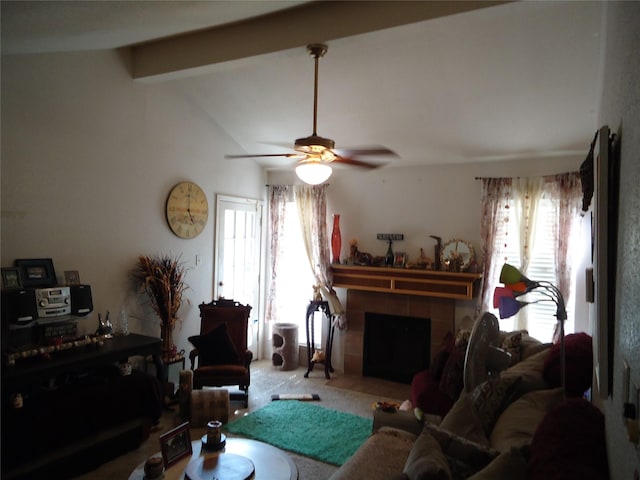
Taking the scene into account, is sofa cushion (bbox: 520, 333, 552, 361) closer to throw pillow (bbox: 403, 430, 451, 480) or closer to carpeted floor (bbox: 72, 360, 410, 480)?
carpeted floor (bbox: 72, 360, 410, 480)

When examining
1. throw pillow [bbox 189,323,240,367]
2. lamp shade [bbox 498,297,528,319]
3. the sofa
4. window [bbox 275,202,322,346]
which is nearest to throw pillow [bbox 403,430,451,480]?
the sofa

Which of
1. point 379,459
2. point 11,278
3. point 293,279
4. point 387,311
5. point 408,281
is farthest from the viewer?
point 293,279

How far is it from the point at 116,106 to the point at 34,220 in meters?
1.30

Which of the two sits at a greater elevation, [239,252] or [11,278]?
[239,252]

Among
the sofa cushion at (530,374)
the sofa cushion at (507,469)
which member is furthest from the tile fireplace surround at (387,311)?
the sofa cushion at (507,469)

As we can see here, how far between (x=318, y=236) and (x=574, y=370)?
336 cm

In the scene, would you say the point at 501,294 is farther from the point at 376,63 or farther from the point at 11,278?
the point at 11,278

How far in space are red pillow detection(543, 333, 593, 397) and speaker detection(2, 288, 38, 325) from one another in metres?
3.61

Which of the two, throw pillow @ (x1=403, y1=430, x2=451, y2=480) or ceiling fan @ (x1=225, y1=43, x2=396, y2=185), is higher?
ceiling fan @ (x1=225, y1=43, x2=396, y2=185)

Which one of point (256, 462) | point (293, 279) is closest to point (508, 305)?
point (256, 462)

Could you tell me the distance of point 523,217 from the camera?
14.8 ft

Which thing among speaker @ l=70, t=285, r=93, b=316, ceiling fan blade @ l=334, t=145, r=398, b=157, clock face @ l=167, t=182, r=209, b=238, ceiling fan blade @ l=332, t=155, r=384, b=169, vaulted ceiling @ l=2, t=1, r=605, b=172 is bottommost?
speaker @ l=70, t=285, r=93, b=316

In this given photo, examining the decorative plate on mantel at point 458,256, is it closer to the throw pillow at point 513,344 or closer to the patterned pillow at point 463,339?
the patterned pillow at point 463,339

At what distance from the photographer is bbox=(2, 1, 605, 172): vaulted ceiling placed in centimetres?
261
